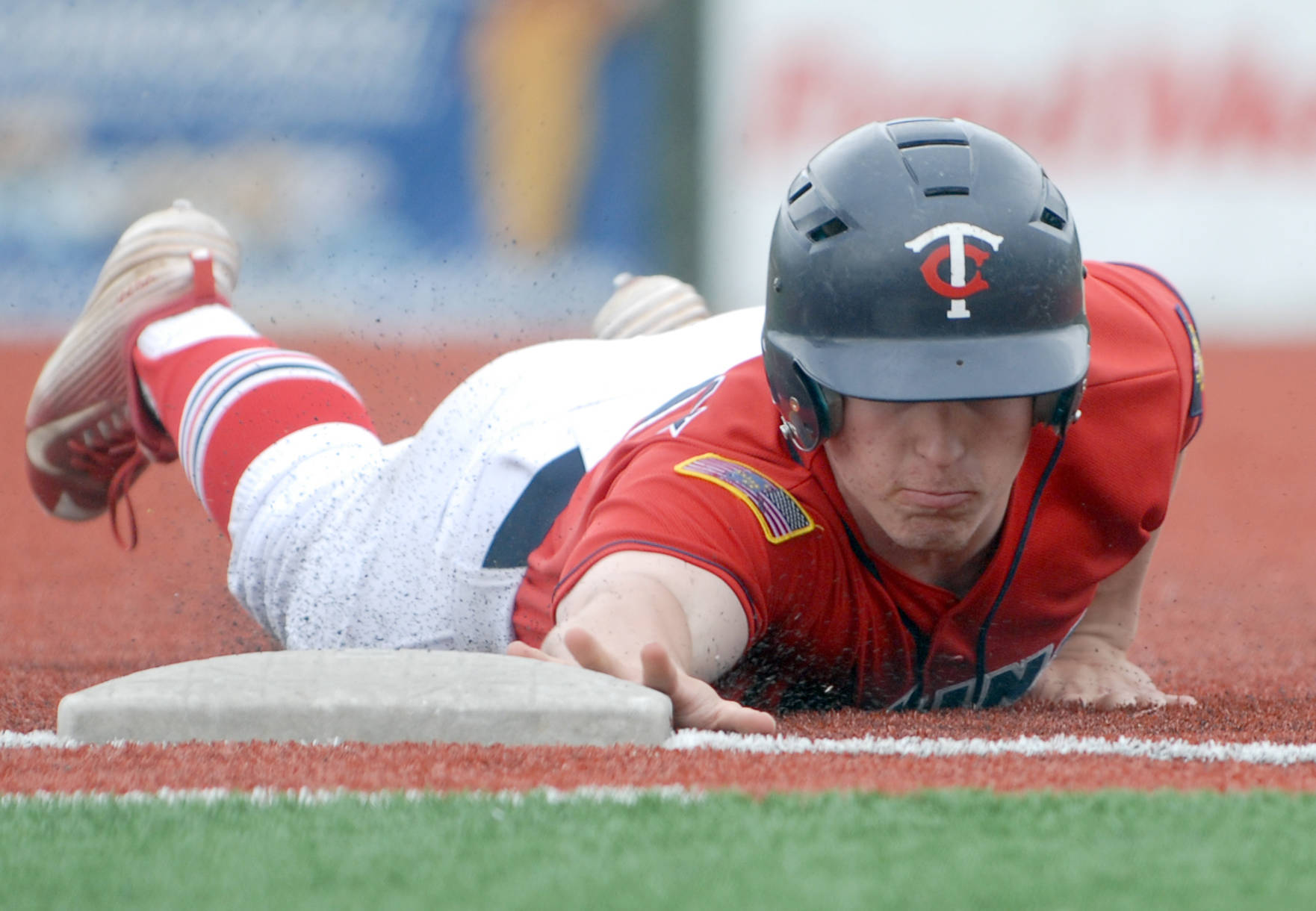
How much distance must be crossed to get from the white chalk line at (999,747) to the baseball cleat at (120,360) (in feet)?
5.84

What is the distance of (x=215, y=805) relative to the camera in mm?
1511

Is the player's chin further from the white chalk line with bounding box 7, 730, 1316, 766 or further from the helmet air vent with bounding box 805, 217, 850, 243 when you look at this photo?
the helmet air vent with bounding box 805, 217, 850, 243

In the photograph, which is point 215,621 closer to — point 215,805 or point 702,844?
point 215,805

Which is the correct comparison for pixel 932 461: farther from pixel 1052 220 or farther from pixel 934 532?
pixel 1052 220

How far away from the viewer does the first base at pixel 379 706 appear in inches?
70.4

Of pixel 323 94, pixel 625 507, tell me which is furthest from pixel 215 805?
pixel 323 94

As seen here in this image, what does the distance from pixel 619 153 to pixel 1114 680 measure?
8193mm

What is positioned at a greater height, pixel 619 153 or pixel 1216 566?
pixel 619 153

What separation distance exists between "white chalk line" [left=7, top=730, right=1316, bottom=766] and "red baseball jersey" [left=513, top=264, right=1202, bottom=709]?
0.22 m

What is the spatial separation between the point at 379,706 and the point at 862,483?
623 mm

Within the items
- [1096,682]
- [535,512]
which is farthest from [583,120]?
[1096,682]

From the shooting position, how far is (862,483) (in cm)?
198

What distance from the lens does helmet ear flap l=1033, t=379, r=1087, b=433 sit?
2.00m

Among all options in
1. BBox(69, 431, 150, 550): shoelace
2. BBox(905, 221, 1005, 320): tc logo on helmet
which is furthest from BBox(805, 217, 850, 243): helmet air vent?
BBox(69, 431, 150, 550): shoelace
